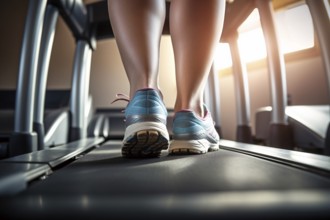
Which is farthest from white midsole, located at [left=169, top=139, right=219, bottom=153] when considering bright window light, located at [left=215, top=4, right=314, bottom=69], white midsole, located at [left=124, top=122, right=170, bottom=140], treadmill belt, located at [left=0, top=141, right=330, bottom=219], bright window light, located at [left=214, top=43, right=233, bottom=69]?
bright window light, located at [left=214, top=43, right=233, bottom=69]

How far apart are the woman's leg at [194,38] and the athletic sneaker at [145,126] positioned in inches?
4.4

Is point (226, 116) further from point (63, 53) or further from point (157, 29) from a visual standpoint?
point (157, 29)

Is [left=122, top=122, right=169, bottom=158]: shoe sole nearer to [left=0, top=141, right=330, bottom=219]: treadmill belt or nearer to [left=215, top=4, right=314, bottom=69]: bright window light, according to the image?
[left=0, top=141, right=330, bottom=219]: treadmill belt

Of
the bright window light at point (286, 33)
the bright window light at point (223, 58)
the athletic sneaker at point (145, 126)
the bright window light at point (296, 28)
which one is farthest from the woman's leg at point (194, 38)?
the bright window light at point (223, 58)

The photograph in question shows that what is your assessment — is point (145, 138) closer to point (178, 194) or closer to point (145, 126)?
point (145, 126)

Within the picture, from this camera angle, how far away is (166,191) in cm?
41

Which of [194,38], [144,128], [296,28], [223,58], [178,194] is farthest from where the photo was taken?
[223,58]

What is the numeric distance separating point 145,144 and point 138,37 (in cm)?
30

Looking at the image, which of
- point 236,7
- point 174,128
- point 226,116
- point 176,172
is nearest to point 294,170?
point 176,172

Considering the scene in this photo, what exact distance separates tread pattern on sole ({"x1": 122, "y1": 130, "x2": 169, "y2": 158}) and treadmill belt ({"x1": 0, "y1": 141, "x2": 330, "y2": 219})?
0.47 feet

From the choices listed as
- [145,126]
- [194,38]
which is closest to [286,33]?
[194,38]

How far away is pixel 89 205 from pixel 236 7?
62.9 inches

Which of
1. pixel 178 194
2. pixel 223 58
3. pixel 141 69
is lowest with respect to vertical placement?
pixel 178 194

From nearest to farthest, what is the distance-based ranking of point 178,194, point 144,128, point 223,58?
point 178,194 → point 144,128 → point 223,58
